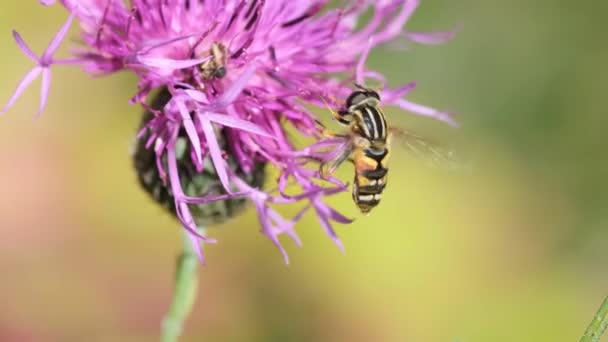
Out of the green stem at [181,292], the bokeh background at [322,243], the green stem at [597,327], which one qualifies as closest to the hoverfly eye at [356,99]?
the green stem at [181,292]

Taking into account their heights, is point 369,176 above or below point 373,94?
below

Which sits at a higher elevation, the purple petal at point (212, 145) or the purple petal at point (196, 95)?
the purple petal at point (196, 95)

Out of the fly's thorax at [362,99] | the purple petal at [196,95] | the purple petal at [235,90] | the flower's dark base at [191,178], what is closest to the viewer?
the purple petal at [235,90]

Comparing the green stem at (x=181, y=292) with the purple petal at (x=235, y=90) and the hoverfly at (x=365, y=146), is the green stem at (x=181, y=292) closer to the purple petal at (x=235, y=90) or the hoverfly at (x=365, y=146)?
the hoverfly at (x=365, y=146)

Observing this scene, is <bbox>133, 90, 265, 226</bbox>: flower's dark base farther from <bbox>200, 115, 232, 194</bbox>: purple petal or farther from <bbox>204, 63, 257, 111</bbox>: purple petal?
<bbox>204, 63, 257, 111</bbox>: purple petal

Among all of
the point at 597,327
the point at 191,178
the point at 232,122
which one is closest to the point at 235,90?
the point at 232,122

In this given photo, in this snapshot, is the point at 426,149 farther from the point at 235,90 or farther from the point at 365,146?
the point at 235,90

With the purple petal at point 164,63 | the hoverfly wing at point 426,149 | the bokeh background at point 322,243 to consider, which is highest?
the hoverfly wing at point 426,149
